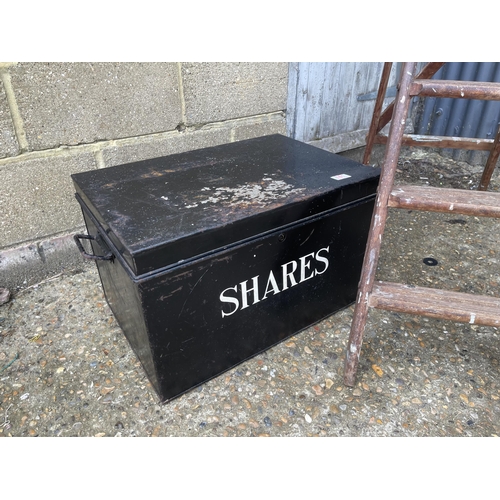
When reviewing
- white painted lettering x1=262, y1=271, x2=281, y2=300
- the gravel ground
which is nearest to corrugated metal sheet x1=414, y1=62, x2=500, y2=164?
the gravel ground

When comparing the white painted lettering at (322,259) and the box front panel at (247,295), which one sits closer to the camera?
the box front panel at (247,295)

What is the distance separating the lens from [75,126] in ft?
5.76

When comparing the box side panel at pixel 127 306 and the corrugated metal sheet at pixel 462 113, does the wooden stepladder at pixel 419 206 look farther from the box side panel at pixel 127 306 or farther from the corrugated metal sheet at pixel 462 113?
the corrugated metal sheet at pixel 462 113

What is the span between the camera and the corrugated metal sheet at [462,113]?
2.93 meters

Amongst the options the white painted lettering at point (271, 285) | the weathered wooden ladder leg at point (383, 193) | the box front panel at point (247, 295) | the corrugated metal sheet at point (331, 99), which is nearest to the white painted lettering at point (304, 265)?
the box front panel at point (247, 295)

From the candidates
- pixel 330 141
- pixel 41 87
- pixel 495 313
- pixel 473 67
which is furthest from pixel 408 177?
pixel 41 87

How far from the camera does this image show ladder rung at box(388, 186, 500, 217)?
3.52ft

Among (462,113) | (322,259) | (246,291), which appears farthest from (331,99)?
(246,291)

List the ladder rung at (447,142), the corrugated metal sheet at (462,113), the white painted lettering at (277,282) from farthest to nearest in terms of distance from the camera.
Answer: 1. the corrugated metal sheet at (462,113)
2. the ladder rung at (447,142)
3. the white painted lettering at (277,282)

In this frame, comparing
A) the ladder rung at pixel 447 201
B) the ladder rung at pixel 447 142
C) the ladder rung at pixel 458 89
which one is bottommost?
the ladder rung at pixel 447 142

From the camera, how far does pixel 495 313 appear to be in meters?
1.12

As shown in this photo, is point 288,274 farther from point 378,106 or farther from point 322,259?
point 378,106

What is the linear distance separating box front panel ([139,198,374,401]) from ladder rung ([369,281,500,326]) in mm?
288

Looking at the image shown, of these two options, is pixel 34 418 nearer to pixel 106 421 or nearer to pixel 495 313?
pixel 106 421
